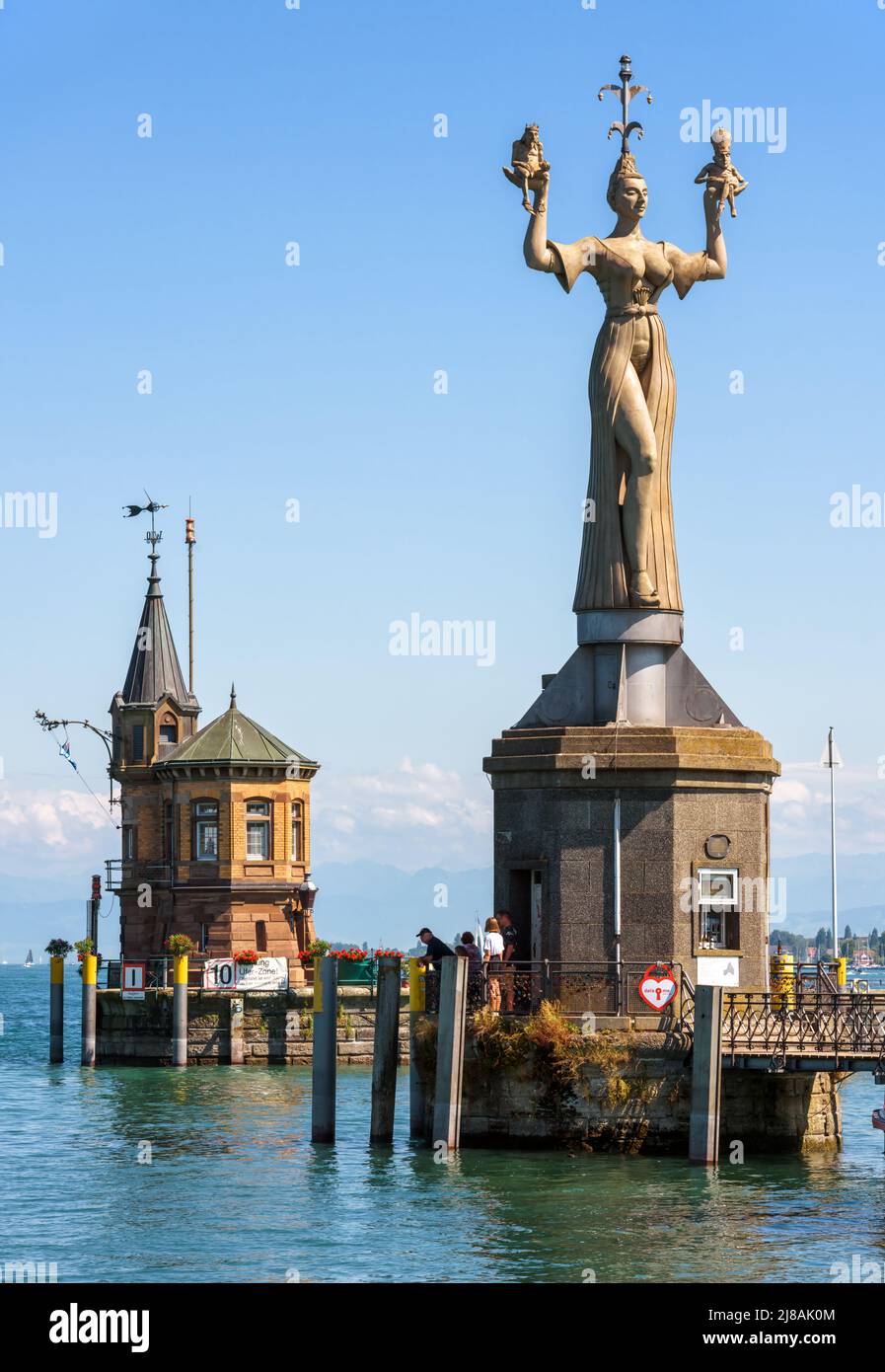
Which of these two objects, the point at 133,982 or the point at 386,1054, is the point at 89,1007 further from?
the point at 386,1054

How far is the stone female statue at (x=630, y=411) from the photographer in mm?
43156

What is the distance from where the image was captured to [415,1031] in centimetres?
4247

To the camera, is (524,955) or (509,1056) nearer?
(509,1056)

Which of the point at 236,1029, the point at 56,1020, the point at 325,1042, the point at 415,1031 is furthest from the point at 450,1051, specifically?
the point at 56,1020

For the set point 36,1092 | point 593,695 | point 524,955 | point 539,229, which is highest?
point 539,229

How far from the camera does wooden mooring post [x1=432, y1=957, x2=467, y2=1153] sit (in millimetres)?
39094

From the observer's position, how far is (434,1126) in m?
39.9

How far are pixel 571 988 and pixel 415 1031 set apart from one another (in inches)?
121

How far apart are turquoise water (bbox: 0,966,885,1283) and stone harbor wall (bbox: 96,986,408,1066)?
20.3 metres
